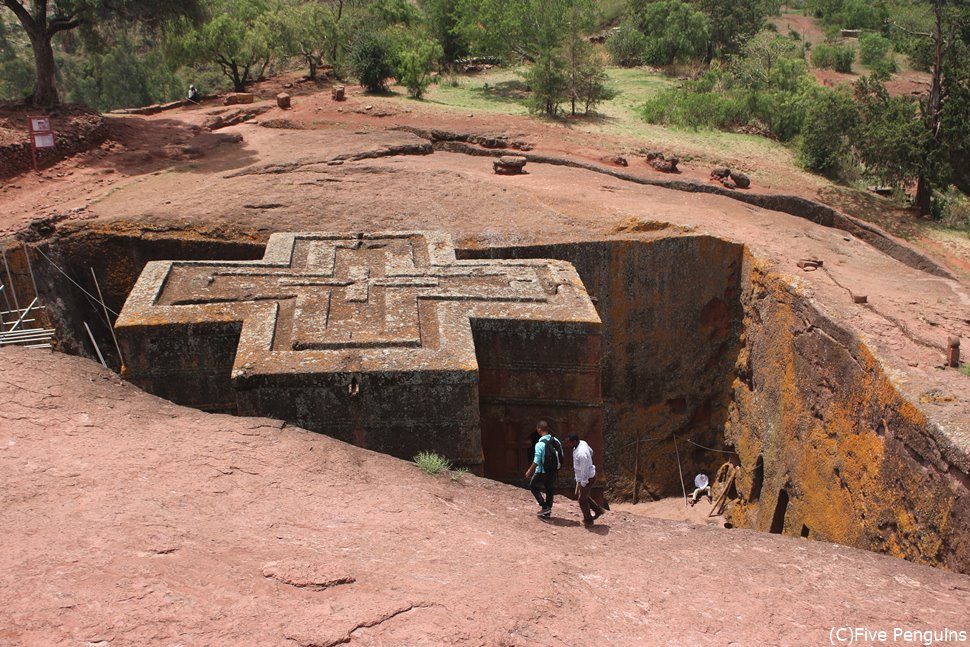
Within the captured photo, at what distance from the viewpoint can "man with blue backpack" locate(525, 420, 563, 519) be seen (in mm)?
5617

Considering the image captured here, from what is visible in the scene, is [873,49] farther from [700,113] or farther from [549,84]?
[549,84]

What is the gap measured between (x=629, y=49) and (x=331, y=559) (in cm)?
2717

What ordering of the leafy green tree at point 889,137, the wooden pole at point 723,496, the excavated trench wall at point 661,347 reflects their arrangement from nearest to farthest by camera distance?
the excavated trench wall at point 661,347 < the wooden pole at point 723,496 < the leafy green tree at point 889,137

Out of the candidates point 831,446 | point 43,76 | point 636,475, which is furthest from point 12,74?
point 831,446

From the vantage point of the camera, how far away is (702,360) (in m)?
10.4

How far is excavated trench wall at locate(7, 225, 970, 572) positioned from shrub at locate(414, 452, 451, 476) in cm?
358

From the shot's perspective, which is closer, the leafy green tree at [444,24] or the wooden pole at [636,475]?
the wooden pole at [636,475]

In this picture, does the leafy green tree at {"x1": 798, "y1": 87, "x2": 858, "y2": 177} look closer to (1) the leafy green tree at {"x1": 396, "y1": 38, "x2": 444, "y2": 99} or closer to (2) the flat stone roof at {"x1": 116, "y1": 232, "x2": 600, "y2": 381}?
(1) the leafy green tree at {"x1": 396, "y1": 38, "x2": 444, "y2": 99}

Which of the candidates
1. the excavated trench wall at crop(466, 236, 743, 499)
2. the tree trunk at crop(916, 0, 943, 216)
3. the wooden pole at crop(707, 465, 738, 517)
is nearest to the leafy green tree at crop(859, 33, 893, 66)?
the tree trunk at crop(916, 0, 943, 216)

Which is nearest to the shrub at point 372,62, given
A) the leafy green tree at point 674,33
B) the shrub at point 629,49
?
the shrub at point 629,49

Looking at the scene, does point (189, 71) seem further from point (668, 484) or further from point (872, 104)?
point (668, 484)

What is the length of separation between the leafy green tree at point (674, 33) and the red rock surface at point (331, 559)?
24551 millimetres

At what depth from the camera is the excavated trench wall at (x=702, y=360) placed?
7.43 metres

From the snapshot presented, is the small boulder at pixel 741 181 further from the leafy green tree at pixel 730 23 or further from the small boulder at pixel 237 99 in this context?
the leafy green tree at pixel 730 23
